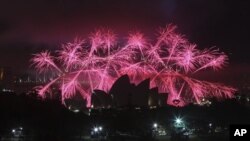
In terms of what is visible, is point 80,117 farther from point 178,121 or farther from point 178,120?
point 178,120

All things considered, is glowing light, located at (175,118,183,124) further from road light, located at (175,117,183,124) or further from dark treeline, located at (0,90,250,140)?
dark treeline, located at (0,90,250,140)

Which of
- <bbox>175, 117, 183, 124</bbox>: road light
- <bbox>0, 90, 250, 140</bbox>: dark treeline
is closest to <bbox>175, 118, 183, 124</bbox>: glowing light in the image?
<bbox>175, 117, 183, 124</bbox>: road light

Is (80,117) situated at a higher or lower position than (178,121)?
higher

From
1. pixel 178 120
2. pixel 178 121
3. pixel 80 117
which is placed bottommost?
pixel 178 121

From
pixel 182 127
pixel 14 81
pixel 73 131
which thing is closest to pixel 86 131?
pixel 73 131

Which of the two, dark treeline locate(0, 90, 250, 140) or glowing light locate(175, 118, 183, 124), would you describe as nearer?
dark treeline locate(0, 90, 250, 140)

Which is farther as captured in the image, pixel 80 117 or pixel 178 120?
pixel 178 120

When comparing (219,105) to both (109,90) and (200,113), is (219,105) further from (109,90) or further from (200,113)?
(109,90)

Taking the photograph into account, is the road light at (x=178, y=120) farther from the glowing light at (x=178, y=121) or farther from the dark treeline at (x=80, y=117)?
the dark treeline at (x=80, y=117)

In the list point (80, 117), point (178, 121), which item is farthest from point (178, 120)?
point (80, 117)

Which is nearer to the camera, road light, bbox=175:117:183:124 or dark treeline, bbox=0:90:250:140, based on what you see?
dark treeline, bbox=0:90:250:140

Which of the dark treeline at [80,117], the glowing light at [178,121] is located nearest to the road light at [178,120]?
the glowing light at [178,121]

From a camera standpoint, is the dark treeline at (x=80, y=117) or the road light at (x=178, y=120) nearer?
the dark treeline at (x=80, y=117)
